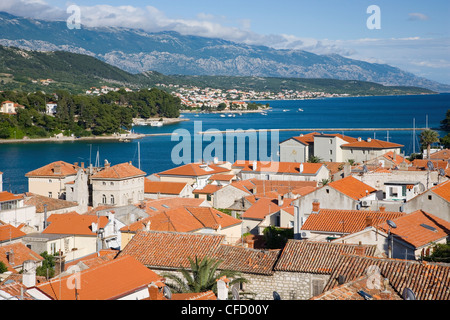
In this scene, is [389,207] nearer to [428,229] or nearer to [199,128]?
[428,229]

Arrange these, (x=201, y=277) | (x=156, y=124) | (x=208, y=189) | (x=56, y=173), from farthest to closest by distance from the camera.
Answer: (x=156, y=124), (x=56, y=173), (x=208, y=189), (x=201, y=277)

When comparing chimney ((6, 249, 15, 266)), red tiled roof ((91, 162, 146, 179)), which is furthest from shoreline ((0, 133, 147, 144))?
chimney ((6, 249, 15, 266))

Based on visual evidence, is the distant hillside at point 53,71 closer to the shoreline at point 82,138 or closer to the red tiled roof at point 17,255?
the shoreline at point 82,138

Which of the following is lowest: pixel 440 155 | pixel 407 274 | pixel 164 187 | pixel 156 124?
pixel 164 187

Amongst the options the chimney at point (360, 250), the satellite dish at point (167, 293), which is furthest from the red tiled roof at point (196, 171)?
the satellite dish at point (167, 293)

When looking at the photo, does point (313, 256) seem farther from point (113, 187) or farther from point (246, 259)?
point (113, 187)

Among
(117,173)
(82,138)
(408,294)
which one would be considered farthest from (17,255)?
(82,138)
